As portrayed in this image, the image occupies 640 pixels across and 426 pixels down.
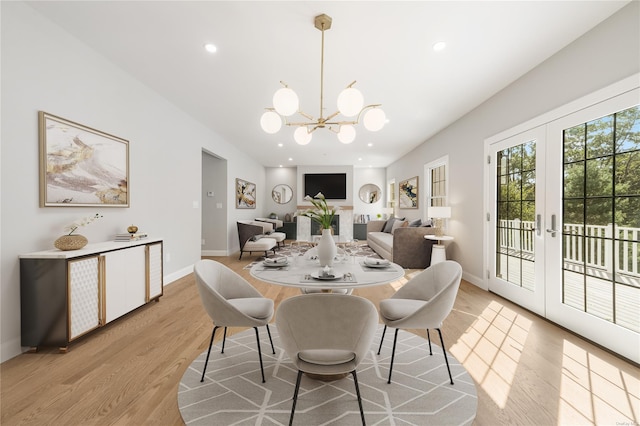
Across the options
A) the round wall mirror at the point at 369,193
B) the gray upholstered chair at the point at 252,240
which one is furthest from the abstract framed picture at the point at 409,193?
the gray upholstered chair at the point at 252,240

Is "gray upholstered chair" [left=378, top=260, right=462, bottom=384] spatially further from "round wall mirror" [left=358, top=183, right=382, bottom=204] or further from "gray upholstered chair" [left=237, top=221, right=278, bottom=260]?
"round wall mirror" [left=358, top=183, right=382, bottom=204]

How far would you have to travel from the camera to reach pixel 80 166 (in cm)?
244

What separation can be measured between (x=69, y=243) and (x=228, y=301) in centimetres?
146

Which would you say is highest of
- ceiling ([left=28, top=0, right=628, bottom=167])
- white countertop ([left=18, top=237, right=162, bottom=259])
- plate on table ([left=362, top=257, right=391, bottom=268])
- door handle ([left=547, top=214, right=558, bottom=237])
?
ceiling ([left=28, top=0, right=628, bottom=167])

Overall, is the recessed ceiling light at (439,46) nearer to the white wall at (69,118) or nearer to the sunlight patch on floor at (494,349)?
the sunlight patch on floor at (494,349)

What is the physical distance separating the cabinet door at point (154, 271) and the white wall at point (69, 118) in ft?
1.35

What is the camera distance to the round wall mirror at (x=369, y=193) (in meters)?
9.63

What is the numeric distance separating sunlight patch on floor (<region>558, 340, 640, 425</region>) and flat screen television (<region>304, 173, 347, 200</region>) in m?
7.17

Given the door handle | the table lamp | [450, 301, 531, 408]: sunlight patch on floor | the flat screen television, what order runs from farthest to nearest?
the flat screen television, the table lamp, the door handle, [450, 301, 531, 408]: sunlight patch on floor

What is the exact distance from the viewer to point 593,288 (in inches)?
88.2

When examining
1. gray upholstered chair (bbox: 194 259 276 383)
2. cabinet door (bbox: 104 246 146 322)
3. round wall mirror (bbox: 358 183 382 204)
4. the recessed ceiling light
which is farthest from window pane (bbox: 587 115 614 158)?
round wall mirror (bbox: 358 183 382 204)

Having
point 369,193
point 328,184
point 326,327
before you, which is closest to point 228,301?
point 326,327

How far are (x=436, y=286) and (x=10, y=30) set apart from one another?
365 centimetres

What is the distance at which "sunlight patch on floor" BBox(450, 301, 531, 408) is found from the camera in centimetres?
170
